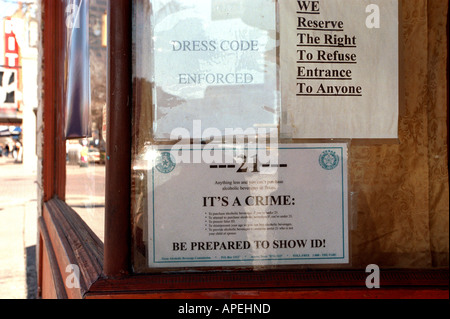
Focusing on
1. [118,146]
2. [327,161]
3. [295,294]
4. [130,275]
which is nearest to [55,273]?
[130,275]

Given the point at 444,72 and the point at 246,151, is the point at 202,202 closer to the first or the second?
the point at 246,151

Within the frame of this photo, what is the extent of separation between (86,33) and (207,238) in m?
1.79

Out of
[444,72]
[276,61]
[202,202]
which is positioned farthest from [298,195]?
[444,72]

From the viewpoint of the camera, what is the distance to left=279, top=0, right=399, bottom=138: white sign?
1.50 meters

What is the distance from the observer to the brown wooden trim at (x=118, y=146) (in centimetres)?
144

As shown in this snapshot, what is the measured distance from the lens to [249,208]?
1496 millimetres

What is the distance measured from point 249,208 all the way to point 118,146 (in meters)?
0.48

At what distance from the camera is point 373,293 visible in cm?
140

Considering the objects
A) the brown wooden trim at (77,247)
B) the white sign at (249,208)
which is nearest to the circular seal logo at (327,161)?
the white sign at (249,208)

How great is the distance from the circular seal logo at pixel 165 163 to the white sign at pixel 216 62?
12 cm

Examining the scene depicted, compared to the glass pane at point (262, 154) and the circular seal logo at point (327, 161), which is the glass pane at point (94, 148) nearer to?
the glass pane at point (262, 154)

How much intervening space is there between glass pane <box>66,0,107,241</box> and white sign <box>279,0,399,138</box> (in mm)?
814
